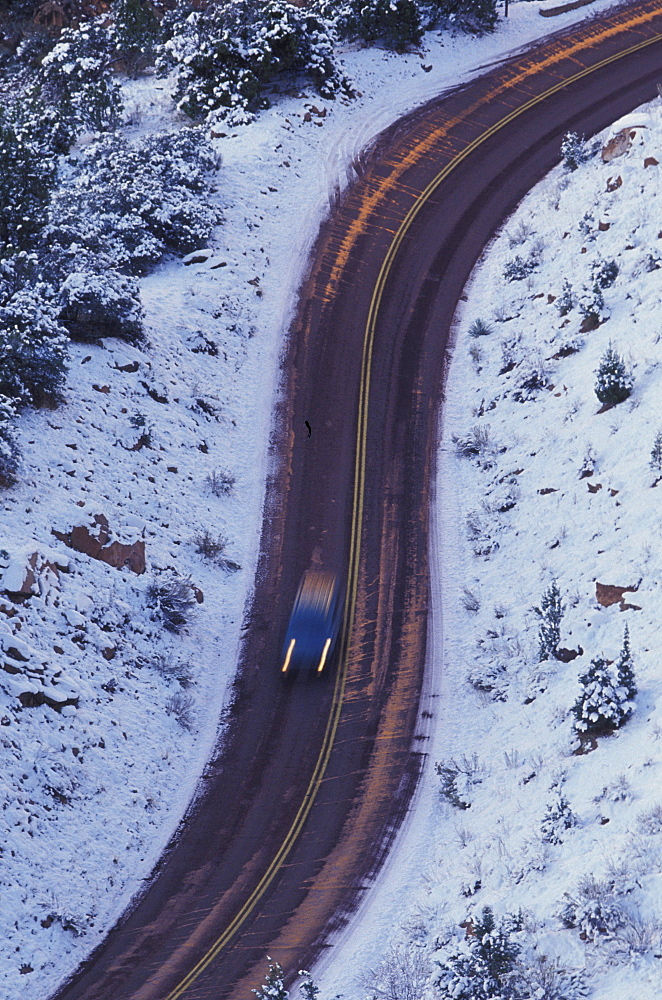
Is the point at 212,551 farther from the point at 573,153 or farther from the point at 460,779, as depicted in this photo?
the point at 573,153

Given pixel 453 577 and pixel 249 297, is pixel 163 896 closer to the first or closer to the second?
pixel 453 577

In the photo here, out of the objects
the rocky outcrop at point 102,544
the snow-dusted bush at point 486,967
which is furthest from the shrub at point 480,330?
the snow-dusted bush at point 486,967

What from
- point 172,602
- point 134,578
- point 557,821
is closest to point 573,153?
point 172,602

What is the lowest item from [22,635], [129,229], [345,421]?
[22,635]

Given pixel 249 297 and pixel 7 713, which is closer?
pixel 7 713

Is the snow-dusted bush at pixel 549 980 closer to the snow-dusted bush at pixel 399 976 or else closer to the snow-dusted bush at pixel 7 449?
the snow-dusted bush at pixel 399 976

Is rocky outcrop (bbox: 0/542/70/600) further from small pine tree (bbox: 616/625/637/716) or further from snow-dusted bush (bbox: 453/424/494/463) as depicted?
small pine tree (bbox: 616/625/637/716)

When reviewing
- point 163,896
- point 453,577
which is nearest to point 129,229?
point 453,577
